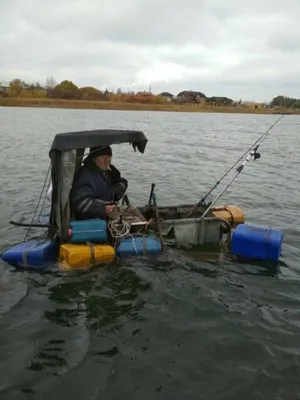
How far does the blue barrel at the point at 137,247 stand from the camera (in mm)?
8016

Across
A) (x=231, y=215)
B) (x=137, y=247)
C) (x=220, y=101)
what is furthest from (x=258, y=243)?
(x=220, y=101)

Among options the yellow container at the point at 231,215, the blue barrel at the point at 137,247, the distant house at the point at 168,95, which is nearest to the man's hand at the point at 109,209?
the blue barrel at the point at 137,247

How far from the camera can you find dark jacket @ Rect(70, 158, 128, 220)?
26.5 ft

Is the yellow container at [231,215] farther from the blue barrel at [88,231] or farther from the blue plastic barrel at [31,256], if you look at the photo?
the blue plastic barrel at [31,256]

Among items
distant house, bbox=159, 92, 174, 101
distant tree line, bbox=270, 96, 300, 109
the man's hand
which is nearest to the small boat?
the man's hand

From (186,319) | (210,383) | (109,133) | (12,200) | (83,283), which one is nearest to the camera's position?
(210,383)

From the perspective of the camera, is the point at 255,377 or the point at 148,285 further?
the point at 148,285

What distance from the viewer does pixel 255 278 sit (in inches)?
307

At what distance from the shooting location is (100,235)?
796cm

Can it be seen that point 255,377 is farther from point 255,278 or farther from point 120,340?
point 255,278

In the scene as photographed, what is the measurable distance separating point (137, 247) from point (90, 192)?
1377mm

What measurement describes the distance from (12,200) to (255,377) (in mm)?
10609

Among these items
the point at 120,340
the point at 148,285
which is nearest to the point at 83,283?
the point at 148,285

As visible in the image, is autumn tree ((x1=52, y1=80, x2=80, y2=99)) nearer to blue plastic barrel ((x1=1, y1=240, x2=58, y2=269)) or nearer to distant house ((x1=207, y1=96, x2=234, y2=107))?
distant house ((x1=207, y1=96, x2=234, y2=107))
